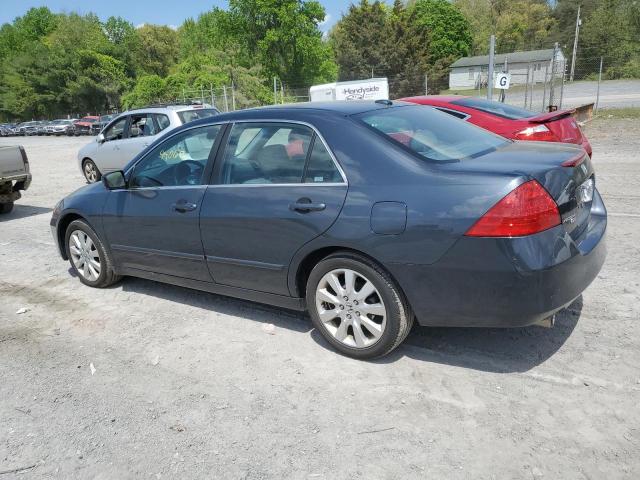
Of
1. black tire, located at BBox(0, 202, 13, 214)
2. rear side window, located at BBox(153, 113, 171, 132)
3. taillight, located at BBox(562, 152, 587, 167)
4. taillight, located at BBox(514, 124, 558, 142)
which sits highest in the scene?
taillight, located at BBox(562, 152, 587, 167)

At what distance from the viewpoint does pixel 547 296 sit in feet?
9.73

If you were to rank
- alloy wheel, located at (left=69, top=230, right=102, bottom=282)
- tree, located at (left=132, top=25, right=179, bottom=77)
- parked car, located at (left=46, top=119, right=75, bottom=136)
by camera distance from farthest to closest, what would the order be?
tree, located at (left=132, top=25, right=179, bottom=77) < parked car, located at (left=46, top=119, right=75, bottom=136) < alloy wheel, located at (left=69, top=230, right=102, bottom=282)

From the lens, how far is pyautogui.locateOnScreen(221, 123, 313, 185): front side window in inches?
145

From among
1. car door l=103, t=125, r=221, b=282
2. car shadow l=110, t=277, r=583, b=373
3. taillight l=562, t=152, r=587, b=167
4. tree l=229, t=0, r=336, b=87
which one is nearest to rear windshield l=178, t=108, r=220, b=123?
car door l=103, t=125, r=221, b=282

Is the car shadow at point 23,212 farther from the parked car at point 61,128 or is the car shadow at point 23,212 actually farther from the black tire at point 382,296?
the parked car at point 61,128

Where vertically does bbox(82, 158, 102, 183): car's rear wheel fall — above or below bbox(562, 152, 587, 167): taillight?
below

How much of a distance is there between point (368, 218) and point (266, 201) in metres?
0.84

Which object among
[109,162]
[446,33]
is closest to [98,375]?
[109,162]

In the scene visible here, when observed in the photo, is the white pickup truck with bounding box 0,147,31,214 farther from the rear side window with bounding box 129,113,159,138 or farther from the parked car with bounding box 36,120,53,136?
the parked car with bounding box 36,120,53,136

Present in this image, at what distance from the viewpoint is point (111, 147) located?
1212 centimetres

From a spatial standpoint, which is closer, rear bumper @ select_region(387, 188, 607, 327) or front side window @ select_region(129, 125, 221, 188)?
rear bumper @ select_region(387, 188, 607, 327)

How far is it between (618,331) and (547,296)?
1157 millimetres

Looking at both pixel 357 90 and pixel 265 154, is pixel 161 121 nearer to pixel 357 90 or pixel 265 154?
pixel 265 154

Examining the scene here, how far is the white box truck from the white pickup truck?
45.1 feet
